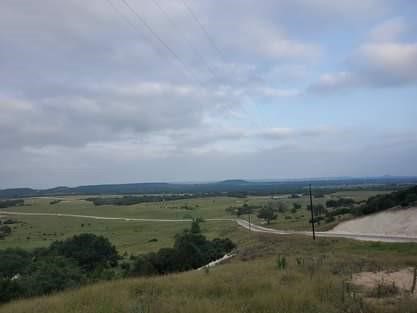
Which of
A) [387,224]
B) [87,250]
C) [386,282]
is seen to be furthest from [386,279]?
[87,250]

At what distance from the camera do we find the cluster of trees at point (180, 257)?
36.8 meters

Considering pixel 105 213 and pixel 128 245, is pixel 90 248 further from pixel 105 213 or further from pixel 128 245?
pixel 105 213

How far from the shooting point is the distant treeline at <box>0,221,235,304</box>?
858 inches

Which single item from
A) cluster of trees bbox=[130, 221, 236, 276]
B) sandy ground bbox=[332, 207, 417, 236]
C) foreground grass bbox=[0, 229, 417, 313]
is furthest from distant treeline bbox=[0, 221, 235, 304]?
sandy ground bbox=[332, 207, 417, 236]

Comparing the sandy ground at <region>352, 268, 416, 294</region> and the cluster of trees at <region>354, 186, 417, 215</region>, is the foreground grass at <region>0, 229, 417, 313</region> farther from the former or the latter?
the cluster of trees at <region>354, 186, 417, 215</region>

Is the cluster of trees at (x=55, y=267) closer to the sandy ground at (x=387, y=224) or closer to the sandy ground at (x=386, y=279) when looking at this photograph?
the sandy ground at (x=386, y=279)

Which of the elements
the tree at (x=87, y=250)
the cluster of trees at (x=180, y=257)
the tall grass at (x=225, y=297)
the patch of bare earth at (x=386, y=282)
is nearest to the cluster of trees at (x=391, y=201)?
the cluster of trees at (x=180, y=257)

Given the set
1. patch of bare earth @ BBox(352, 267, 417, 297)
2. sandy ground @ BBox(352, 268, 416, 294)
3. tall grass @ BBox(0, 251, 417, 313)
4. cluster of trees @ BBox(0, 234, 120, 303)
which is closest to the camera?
tall grass @ BBox(0, 251, 417, 313)

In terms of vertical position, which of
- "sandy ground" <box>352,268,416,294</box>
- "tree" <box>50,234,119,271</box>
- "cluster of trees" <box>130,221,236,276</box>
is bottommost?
"tree" <box>50,234,119,271</box>

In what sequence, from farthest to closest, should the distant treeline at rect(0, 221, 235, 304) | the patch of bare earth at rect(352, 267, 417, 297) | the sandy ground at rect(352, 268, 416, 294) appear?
the distant treeline at rect(0, 221, 235, 304) → the sandy ground at rect(352, 268, 416, 294) → the patch of bare earth at rect(352, 267, 417, 297)

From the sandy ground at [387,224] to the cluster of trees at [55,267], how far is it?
1164 inches

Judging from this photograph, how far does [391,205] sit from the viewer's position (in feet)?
183

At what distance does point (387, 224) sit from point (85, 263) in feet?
125

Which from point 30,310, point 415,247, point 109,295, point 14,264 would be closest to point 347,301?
point 109,295
